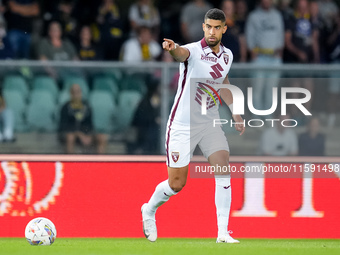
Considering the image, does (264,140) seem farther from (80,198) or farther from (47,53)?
(47,53)

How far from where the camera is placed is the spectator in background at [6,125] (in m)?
8.99

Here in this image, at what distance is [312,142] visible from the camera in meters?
9.15

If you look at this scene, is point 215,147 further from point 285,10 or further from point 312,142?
point 285,10

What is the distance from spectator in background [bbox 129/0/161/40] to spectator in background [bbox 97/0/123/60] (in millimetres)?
219

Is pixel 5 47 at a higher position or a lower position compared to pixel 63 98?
higher

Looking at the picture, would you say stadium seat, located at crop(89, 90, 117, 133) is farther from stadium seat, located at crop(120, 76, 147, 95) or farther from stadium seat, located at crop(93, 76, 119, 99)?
stadium seat, located at crop(120, 76, 147, 95)

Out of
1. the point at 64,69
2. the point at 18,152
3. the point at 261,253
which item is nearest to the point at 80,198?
the point at 18,152

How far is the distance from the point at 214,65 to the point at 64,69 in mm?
2474

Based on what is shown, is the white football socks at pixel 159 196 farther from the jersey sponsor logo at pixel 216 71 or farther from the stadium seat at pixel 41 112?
the stadium seat at pixel 41 112

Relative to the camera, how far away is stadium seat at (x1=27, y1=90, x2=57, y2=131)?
9.02m

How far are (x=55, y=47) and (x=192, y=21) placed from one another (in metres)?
2.27

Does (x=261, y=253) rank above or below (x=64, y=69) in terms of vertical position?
below

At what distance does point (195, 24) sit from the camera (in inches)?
471

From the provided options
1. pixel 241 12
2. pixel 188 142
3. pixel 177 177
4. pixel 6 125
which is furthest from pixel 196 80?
pixel 241 12
